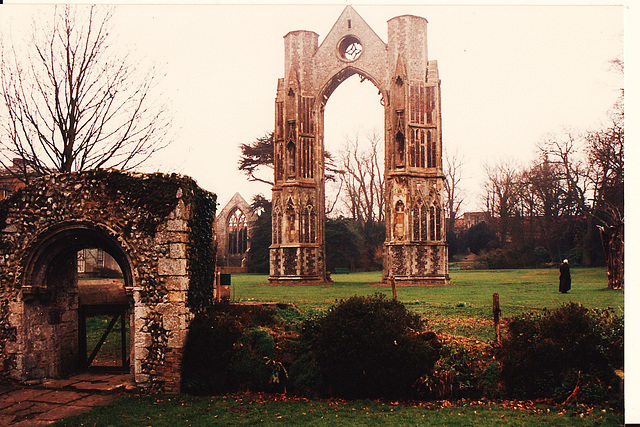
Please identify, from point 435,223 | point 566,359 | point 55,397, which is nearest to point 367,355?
point 566,359

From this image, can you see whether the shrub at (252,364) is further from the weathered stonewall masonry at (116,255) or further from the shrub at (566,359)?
the shrub at (566,359)

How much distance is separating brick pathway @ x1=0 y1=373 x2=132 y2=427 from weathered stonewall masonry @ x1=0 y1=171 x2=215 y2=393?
39 cm

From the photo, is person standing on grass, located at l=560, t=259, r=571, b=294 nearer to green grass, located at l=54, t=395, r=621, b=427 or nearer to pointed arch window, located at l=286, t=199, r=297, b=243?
green grass, located at l=54, t=395, r=621, b=427

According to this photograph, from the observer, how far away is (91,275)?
91.4ft

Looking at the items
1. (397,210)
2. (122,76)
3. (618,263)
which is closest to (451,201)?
(397,210)

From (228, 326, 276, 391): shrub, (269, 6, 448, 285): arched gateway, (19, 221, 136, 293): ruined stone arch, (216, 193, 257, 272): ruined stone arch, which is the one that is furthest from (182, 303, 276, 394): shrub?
(216, 193, 257, 272): ruined stone arch

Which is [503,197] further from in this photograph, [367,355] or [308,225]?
[367,355]

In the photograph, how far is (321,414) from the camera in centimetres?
720

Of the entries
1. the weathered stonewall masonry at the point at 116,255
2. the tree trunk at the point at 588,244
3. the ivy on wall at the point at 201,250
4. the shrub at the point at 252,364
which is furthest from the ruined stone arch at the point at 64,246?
the tree trunk at the point at 588,244

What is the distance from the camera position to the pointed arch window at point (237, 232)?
164ft

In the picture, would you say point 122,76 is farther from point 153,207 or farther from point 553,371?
point 553,371

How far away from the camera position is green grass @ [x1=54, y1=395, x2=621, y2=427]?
6805mm

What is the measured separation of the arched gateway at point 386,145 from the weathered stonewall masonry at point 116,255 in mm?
18660

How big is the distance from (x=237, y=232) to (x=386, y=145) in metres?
25.0
